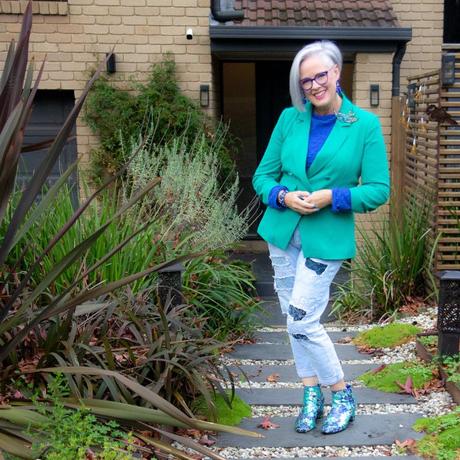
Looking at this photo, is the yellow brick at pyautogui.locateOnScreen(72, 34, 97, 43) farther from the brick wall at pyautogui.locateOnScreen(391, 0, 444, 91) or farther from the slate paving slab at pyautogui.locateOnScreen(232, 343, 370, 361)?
the slate paving slab at pyautogui.locateOnScreen(232, 343, 370, 361)

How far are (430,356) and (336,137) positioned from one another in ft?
6.09

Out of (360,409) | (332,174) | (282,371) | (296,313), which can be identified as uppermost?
(332,174)

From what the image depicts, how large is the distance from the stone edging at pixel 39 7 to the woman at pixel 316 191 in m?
5.61

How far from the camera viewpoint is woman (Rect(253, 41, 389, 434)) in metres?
3.08

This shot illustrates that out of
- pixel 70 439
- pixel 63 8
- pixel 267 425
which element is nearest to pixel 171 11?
pixel 63 8

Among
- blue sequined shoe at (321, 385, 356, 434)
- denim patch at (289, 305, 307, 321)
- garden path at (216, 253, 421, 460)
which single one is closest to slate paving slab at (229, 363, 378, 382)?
garden path at (216, 253, 421, 460)

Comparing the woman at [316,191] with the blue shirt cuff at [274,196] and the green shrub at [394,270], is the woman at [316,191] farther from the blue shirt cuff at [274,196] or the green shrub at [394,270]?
the green shrub at [394,270]

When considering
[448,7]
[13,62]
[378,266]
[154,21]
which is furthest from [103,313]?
[448,7]

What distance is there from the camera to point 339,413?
337cm

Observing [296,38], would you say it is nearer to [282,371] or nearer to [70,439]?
[282,371]

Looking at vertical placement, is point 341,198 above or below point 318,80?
below

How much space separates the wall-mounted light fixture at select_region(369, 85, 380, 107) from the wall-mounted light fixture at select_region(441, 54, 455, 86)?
234cm

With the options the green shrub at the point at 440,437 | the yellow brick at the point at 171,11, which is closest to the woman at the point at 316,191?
the green shrub at the point at 440,437

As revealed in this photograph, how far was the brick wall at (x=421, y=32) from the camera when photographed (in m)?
8.40
